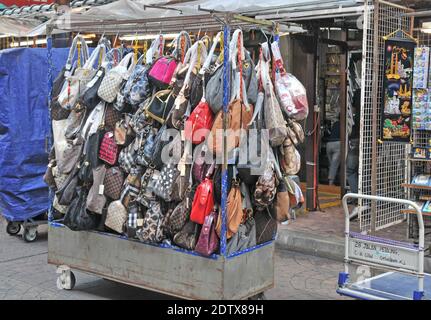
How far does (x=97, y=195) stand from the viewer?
A: 596cm

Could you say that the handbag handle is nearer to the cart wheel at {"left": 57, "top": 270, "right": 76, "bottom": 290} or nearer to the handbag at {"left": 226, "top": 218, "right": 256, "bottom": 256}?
the cart wheel at {"left": 57, "top": 270, "right": 76, "bottom": 290}

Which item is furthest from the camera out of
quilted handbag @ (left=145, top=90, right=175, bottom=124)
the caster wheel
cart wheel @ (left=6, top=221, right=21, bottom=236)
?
cart wheel @ (left=6, top=221, right=21, bottom=236)

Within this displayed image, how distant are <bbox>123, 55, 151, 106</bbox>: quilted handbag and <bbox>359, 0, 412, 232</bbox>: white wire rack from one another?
10.7 feet

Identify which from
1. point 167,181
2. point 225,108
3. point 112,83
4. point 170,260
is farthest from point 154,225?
point 112,83

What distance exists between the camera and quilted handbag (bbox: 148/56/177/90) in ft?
18.5

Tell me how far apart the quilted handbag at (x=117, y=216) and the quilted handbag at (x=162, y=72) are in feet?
3.83

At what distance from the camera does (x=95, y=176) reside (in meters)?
5.98

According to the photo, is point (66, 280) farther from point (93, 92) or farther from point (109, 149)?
point (93, 92)

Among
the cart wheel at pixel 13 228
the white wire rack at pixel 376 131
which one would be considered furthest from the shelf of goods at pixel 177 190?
the cart wheel at pixel 13 228

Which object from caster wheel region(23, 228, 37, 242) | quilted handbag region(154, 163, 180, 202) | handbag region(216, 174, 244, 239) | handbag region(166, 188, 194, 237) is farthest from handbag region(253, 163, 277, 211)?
caster wheel region(23, 228, 37, 242)

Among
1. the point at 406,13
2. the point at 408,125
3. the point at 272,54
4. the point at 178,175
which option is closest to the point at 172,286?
the point at 178,175

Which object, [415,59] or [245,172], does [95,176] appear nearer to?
[245,172]

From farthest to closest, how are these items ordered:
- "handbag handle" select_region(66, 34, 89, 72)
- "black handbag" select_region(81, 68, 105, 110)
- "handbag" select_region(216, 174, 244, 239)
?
"handbag handle" select_region(66, 34, 89, 72) → "black handbag" select_region(81, 68, 105, 110) → "handbag" select_region(216, 174, 244, 239)

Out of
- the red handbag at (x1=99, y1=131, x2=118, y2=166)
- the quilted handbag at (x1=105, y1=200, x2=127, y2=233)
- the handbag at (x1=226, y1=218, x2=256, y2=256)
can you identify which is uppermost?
the red handbag at (x1=99, y1=131, x2=118, y2=166)
